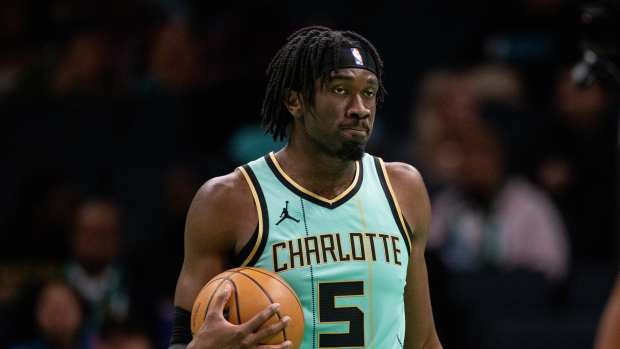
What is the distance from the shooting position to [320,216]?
4941 millimetres

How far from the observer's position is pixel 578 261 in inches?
385

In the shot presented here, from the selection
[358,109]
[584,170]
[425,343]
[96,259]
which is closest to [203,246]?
[358,109]

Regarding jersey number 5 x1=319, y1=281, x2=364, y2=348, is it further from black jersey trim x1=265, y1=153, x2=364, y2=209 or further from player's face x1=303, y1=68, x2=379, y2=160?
player's face x1=303, y1=68, x2=379, y2=160

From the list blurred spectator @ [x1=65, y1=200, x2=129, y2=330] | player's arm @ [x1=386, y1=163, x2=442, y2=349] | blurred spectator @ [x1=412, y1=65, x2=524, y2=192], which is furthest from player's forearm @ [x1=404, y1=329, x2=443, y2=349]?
blurred spectator @ [x1=412, y1=65, x2=524, y2=192]

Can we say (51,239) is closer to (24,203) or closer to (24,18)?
(24,203)

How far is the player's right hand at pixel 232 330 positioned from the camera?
441 cm

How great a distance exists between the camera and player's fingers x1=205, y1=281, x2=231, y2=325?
446cm

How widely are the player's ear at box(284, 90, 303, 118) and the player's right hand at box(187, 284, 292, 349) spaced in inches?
33.0

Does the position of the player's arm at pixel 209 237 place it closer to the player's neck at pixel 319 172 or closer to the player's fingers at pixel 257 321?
Result: the player's neck at pixel 319 172

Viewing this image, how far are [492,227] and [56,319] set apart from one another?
325 centimetres

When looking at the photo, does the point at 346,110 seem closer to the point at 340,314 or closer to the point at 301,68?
the point at 301,68

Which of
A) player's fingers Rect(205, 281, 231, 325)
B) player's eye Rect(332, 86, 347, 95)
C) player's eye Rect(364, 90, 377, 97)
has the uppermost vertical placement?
player's eye Rect(332, 86, 347, 95)

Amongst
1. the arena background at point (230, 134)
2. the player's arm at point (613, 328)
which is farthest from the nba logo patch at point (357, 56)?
the arena background at point (230, 134)

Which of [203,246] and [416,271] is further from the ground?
[203,246]
